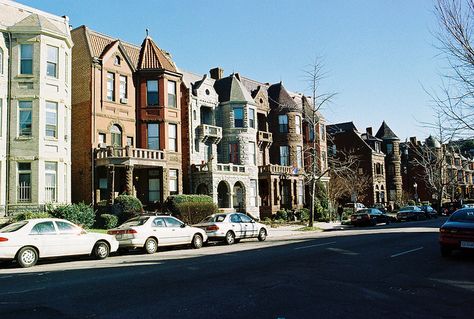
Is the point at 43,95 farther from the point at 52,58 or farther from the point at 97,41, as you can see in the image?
the point at 97,41

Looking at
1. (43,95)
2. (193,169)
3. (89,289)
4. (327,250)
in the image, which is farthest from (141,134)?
(89,289)

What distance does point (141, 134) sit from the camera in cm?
3325

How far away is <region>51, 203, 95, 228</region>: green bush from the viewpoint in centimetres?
2430

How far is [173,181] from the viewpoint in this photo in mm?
34000

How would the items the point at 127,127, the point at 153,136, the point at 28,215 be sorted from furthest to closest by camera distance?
the point at 153,136 → the point at 127,127 → the point at 28,215

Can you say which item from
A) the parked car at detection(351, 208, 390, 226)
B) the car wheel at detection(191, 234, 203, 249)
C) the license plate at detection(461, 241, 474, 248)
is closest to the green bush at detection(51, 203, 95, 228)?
the car wheel at detection(191, 234, 203, 249)

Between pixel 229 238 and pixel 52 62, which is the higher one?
pixel 52 62

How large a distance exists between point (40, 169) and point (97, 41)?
11.5 m

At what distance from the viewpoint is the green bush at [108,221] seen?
2594 centimetres

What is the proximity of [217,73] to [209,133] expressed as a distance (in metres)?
9.66

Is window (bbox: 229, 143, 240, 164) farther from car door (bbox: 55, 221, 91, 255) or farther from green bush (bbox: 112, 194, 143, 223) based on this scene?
car door (bbox: 55, 221, 91, 255)

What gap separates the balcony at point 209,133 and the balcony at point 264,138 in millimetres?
5329

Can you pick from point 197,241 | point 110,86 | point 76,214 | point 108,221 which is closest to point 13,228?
point 197,241

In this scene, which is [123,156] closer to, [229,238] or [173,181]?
[173,181]
